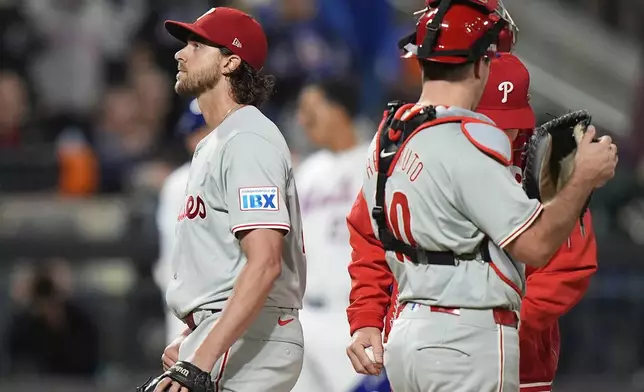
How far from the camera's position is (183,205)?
4434mm

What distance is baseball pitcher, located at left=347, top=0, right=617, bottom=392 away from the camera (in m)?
3.83

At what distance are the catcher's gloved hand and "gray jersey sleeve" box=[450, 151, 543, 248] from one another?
1.06 feet

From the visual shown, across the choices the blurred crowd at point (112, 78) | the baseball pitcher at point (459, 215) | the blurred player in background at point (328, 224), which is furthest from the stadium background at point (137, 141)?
the baseball pitcher at point (459, 215)

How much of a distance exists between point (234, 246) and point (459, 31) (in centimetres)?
98

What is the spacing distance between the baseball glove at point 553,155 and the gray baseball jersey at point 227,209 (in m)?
0.79

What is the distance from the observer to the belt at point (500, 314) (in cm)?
398

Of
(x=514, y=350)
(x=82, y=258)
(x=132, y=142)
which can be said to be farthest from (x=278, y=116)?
(x=514, y=350)

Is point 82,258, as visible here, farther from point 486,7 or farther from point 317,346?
point 486,7

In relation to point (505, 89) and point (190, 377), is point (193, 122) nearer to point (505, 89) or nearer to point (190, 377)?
point (505, 89)

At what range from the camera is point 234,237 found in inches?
169

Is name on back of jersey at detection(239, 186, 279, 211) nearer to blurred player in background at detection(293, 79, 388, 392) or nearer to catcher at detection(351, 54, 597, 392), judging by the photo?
catcher at detection(351, 54, 597, 392)

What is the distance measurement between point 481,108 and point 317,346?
96.4 inches

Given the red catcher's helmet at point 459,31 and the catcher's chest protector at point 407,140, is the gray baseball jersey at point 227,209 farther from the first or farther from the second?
the red catcher's helmet at point 459,31

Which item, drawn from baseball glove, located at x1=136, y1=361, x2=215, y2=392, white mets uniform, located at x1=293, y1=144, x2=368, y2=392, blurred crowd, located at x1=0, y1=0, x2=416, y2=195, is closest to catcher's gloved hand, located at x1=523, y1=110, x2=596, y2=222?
baseball glove, located at x1=136, y1=361, x2=215, y2=392
